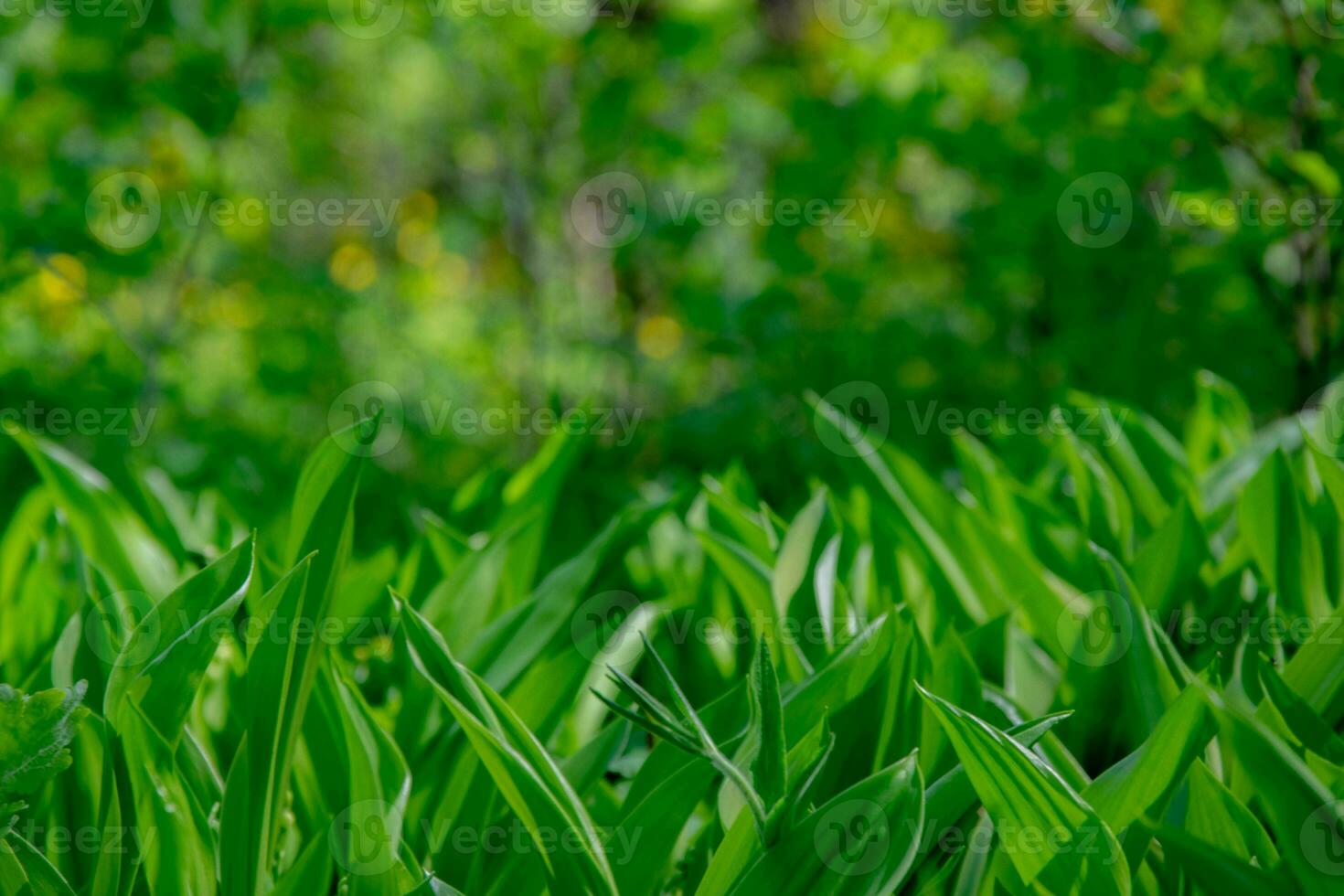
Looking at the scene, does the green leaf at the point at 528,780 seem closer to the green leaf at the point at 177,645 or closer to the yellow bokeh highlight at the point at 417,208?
the green leaf at the point at 177,645

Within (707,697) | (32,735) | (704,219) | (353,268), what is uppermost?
(32,735)

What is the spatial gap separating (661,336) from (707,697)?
15.2 ft

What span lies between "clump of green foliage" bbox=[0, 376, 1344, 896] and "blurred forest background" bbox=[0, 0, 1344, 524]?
15.4 inches

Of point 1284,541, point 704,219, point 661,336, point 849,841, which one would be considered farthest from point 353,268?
point 849,841

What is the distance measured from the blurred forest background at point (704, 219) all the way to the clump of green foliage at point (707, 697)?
0.39 m

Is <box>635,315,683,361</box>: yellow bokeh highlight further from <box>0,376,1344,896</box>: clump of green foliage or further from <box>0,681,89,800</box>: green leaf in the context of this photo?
<box>0,681,89,800</box>: green leaf

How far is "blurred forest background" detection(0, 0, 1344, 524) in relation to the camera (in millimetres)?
2393

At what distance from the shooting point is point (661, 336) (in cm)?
596

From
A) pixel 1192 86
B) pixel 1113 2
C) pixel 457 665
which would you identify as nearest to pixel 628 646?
pixel 457 665

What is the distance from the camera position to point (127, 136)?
9.05 feet

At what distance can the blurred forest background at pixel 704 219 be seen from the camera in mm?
2393

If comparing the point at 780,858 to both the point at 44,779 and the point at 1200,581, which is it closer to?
the point at 44,779

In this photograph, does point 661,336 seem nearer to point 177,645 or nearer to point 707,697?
point 707,697

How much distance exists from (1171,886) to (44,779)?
0.86 metres
